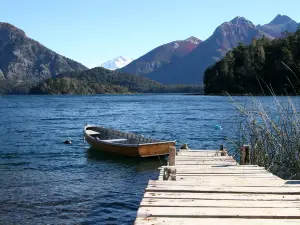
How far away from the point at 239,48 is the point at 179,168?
119 meters

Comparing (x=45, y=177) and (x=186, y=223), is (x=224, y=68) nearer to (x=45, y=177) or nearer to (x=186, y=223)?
(x=45, y=177)

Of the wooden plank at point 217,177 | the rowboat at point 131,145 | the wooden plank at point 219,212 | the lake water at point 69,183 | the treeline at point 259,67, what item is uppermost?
the treeline at point 259,67

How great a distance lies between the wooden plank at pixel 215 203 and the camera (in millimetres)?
5629

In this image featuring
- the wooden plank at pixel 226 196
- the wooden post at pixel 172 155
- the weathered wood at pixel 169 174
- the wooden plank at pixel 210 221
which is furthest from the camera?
the wooden post at pixel 172 155

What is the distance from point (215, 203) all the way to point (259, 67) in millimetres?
106815

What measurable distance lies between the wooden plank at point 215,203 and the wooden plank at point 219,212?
0.15m

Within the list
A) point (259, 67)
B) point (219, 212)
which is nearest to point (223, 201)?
point (219, 212)

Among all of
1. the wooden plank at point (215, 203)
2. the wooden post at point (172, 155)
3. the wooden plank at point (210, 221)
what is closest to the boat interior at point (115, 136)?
the wooden post at point (172, 155)

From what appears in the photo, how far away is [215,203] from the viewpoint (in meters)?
5.80

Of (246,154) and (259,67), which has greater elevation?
(259,67)

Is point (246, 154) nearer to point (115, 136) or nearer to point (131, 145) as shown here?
point (131, 145)

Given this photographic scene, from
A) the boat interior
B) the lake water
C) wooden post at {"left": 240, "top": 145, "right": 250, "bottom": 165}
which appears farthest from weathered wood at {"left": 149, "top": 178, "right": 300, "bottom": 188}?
the boat interior

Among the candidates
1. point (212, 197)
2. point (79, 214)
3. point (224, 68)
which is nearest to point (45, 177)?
point (79, 214)

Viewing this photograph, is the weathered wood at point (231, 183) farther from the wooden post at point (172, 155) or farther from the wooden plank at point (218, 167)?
the wooden post at point (172, 155)
